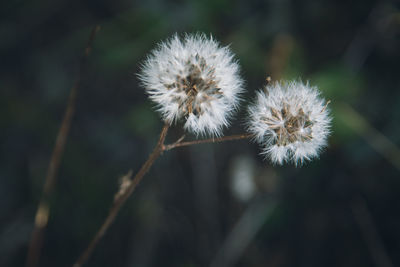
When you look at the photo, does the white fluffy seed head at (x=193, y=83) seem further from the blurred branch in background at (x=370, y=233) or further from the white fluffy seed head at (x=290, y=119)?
the blurred branch in background at (x=370, y=233)

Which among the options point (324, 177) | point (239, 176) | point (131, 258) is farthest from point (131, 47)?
point (324, 177)

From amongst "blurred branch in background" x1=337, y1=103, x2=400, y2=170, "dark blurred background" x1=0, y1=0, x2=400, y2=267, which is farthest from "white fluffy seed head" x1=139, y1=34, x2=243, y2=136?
"blurred branch in background" x1=337, y1=103, x2=400, y2=170

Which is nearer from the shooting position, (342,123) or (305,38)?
(342,123)

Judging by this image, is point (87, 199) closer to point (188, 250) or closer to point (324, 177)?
point (188, 250)

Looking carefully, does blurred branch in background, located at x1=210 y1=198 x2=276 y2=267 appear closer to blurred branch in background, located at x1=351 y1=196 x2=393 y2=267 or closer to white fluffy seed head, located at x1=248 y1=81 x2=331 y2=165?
blurred branch in background, located at x1=351 y1=196 x2=393 y2=267

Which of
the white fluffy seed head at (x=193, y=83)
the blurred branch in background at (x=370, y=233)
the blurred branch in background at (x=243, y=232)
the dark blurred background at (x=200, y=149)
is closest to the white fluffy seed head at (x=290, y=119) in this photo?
the white fluffy seed head at (x=193, y=83)
